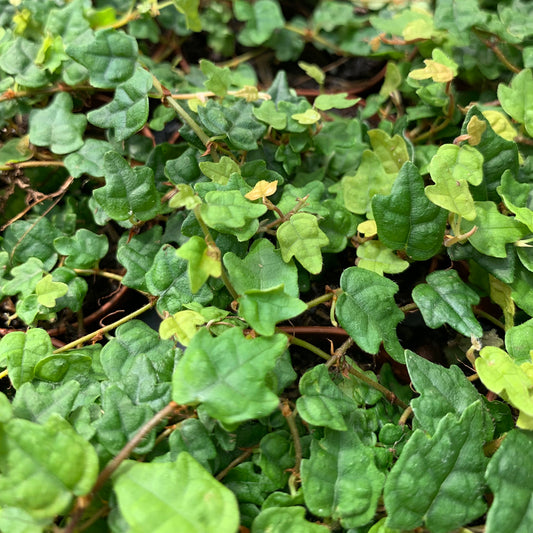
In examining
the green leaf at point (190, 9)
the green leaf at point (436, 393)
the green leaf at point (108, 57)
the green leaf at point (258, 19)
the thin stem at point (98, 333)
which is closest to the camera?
the green leaf at point (436, 393)

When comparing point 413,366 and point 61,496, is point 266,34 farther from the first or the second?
point 61,496

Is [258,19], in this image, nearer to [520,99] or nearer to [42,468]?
[520,99]

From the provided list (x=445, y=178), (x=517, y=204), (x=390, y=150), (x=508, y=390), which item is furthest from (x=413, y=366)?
(x=390, y=150)

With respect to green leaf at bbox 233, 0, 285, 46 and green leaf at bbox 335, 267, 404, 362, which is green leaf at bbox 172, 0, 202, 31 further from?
green leaf at bbox 335, 267, 404, 362

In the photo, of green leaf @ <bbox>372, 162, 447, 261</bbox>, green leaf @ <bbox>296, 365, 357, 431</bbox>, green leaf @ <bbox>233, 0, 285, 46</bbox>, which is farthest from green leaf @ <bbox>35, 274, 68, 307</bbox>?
green leaf @ <bbox>233, 0, 285, 46</bbox>

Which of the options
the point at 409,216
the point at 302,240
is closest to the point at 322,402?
the point at 302,240

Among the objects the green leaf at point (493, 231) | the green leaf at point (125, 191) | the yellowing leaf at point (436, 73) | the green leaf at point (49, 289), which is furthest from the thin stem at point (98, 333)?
the yellowing leaf at point (436, 73)

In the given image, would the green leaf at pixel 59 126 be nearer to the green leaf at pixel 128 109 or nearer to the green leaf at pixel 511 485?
the green leaf at pixel 128 109
